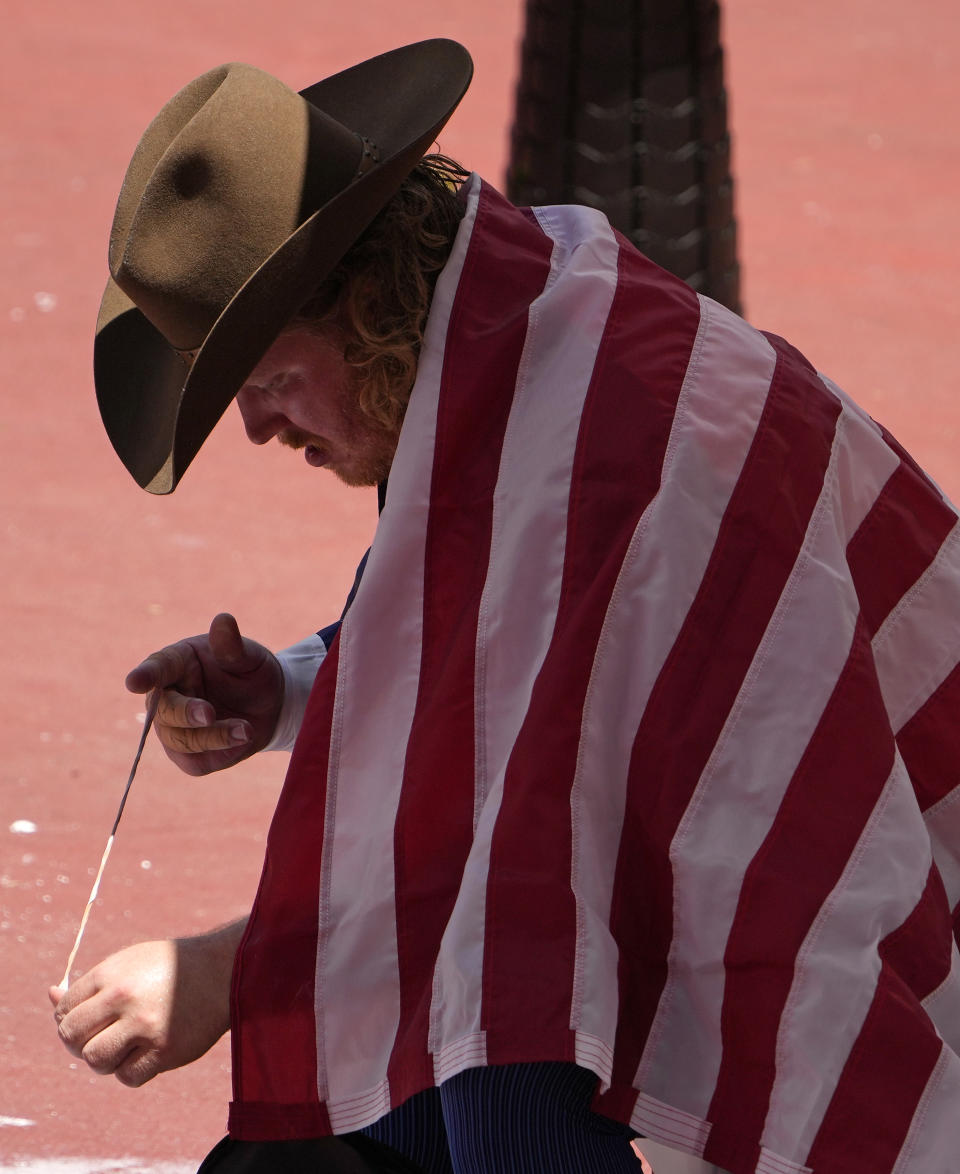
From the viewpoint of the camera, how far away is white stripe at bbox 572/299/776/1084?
4.99 feet

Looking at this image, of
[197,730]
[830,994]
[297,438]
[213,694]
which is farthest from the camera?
[213,694]

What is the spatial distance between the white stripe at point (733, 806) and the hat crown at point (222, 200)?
21.6 inches

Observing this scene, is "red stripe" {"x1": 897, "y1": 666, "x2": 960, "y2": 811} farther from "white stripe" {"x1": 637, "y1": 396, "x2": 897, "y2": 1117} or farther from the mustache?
the mustache

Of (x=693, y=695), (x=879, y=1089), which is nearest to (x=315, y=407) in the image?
(x=693, y=695)

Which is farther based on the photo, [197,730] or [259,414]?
[197,730]

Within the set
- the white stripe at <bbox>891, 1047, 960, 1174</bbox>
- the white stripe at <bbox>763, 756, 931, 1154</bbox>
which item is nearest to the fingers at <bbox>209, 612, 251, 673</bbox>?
the white stripe at <bbox>763, 756, 931, 1154</bbox>

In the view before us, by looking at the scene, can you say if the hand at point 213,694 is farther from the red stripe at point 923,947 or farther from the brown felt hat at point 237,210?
the red stripe at point 923,947

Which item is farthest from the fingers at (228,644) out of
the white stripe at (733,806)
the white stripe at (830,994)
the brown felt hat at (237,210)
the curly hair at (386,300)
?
the white stripe at (830,994)

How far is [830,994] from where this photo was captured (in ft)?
4.89

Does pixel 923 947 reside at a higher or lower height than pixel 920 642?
lower

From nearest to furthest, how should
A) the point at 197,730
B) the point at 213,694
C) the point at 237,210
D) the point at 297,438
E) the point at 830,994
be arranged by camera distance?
1. the point at 830,994
2. the point at 237,210
3. the point at 297,438
4. the point at 197,730
5. the point at 213,694

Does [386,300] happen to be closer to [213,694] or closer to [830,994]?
[213,694]

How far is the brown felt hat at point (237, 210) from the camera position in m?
1.54

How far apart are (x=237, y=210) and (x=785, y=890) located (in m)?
0.76
